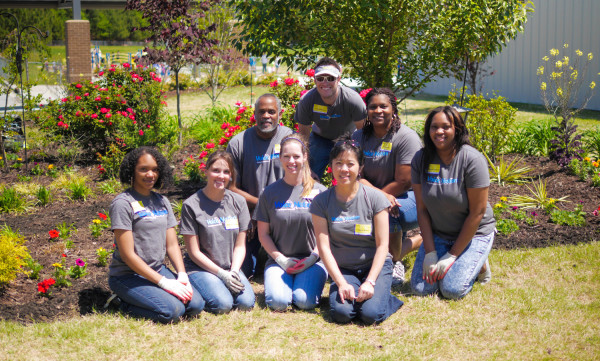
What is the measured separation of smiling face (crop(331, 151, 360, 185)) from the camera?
453 centimetres

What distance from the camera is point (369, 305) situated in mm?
4328

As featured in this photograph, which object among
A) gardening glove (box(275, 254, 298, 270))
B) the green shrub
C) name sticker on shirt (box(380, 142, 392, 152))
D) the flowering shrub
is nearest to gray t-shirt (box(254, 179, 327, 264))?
gardening glove (box(275, 254, 298, 270))

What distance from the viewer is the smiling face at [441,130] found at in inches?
184

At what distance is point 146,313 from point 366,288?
1595mm

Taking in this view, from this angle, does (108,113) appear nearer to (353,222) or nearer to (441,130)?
(353,222)

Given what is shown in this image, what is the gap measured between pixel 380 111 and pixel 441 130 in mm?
664

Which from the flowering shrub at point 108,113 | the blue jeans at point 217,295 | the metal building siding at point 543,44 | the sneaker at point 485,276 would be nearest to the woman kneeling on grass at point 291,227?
the blue jeans at point 217,295

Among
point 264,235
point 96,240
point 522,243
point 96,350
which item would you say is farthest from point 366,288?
point 96,240

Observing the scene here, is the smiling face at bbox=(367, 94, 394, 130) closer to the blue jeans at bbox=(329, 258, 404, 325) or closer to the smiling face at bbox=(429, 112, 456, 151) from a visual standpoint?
the smiling face at bbox=(429, 112, 456, 151)

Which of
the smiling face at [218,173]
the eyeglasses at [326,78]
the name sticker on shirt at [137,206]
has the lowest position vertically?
the name sticker on shirt at [137,206]

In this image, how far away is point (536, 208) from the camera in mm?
6770

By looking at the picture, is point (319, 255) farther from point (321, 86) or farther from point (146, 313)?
A: point (321, 86)

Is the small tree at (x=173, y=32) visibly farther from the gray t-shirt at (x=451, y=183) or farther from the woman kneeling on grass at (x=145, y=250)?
Result: the gray t-shirt at (x=451, y=183)

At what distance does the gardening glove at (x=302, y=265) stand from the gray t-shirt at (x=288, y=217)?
0.39 ft
